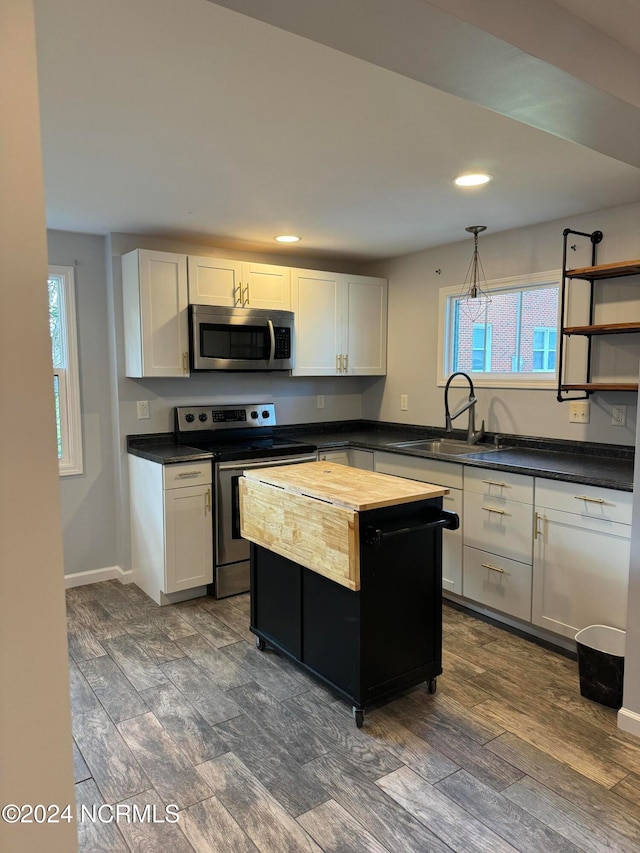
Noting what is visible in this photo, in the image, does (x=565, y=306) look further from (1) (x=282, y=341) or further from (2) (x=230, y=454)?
(2) (x=230, y=454)

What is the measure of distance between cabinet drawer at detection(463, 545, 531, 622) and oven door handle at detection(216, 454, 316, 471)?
49.0 inches

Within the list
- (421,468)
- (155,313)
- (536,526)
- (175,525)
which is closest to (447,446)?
(421,468)

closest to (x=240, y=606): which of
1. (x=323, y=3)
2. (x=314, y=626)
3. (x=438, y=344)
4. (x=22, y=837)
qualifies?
(x=314, y=626)

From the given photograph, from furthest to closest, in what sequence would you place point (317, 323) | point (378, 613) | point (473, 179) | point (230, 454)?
point (317, 323) < point (230, 454) < point (473, 179) < point (378, 613)

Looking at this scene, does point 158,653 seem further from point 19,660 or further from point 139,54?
point 139,54

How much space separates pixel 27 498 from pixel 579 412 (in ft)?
10.4

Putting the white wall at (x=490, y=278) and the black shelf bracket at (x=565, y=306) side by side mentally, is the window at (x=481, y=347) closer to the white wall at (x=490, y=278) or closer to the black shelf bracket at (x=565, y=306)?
the white wall at (x=490, y=278)

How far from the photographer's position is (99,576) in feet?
13.0

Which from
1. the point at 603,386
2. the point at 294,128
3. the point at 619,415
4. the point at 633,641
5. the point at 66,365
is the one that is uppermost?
the point at 294,128

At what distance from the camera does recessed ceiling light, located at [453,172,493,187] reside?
2.58 meters

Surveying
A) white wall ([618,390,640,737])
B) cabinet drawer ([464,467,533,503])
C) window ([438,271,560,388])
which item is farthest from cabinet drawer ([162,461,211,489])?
white wall ([618,390,640,737])

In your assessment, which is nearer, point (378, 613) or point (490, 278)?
point (378, 613)

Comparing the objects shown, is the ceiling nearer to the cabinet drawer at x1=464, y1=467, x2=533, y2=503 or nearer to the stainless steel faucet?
the stainless steel faucet

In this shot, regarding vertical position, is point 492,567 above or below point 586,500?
below
